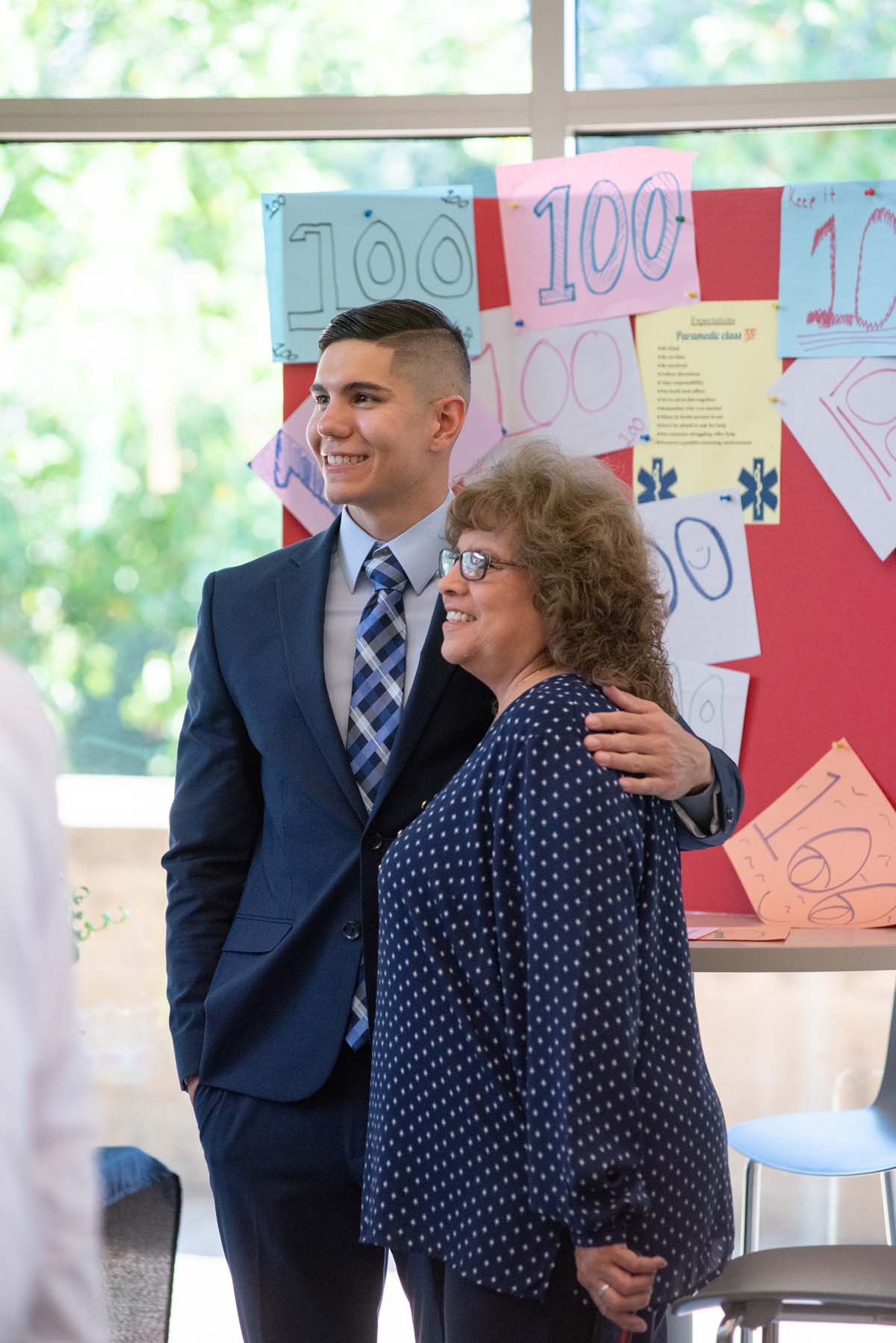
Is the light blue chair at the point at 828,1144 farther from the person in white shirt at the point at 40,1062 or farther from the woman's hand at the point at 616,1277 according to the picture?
the person in white shirt at the point at 40,1062

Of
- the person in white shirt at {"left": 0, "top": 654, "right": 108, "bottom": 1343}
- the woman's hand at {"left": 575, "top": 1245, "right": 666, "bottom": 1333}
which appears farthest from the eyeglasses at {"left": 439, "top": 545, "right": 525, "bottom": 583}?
the person in white shirt at {"left": 0, "top": 654, "right": 108, "bottom": 1343}

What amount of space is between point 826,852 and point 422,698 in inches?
40.6

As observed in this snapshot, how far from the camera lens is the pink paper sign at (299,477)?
2.45m

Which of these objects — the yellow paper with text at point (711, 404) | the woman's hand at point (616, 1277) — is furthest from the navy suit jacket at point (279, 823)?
the yellow paper with text at point (711, 404)

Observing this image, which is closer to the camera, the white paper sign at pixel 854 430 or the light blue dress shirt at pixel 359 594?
the light blue dress shirt at pixel 359 594

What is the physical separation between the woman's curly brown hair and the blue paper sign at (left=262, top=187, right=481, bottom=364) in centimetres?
102

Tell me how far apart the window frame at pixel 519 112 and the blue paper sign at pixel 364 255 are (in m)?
0.31

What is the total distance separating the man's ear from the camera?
5.84 feet

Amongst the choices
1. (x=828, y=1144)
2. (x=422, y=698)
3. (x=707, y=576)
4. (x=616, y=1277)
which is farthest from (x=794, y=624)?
(x=616, y=1277)

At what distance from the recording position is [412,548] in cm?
174

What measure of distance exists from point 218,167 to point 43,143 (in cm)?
39

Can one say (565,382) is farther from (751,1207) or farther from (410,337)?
(751,1207)

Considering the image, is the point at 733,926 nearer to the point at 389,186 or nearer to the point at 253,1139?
the point at 253,1139

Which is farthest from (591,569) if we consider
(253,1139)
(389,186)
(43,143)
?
(43,143)
